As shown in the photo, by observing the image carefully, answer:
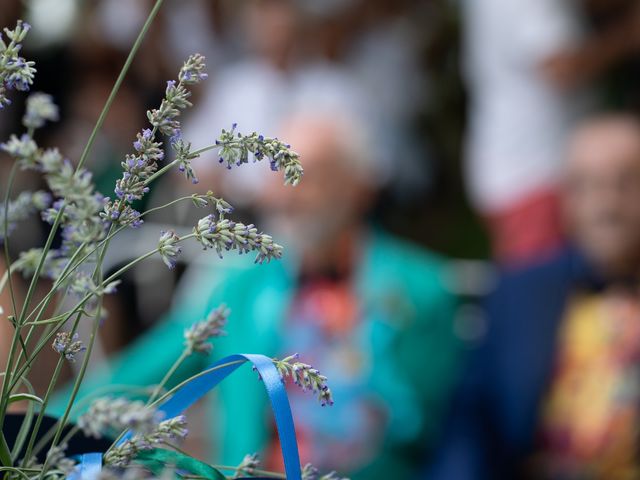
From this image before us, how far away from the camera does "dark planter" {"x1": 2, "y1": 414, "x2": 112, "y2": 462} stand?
0.57m

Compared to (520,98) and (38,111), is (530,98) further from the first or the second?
(38,111)

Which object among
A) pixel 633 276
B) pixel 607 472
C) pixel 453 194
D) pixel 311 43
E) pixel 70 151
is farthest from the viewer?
pixel 453 194

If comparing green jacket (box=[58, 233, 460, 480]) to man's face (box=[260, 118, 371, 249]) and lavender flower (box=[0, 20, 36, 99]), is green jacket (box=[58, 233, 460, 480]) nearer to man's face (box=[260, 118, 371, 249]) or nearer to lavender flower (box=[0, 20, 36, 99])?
man's face (box=[260, 118, 371, 249])

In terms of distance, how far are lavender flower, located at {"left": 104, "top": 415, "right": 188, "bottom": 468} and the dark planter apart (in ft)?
0.33

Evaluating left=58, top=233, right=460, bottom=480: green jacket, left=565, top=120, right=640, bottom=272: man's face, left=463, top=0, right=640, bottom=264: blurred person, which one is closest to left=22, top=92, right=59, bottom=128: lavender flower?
left=58, top=233, right=460, bottom=480: green jacket

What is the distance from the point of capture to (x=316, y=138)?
2346mm

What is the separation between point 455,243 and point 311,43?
0.91 meters

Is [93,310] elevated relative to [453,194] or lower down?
lower down

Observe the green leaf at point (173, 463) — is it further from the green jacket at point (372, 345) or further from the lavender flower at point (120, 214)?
the green jacket at point (372, 345)

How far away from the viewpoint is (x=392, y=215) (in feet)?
11.3

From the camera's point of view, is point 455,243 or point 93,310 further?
point 455,243

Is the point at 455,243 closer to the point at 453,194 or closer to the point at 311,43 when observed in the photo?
the point at 453,194

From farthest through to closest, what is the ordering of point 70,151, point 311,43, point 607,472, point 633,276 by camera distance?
point 311,43, point 70,151, point 633,276, point 607,472

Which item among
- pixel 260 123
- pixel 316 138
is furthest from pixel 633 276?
pixel 260 123
